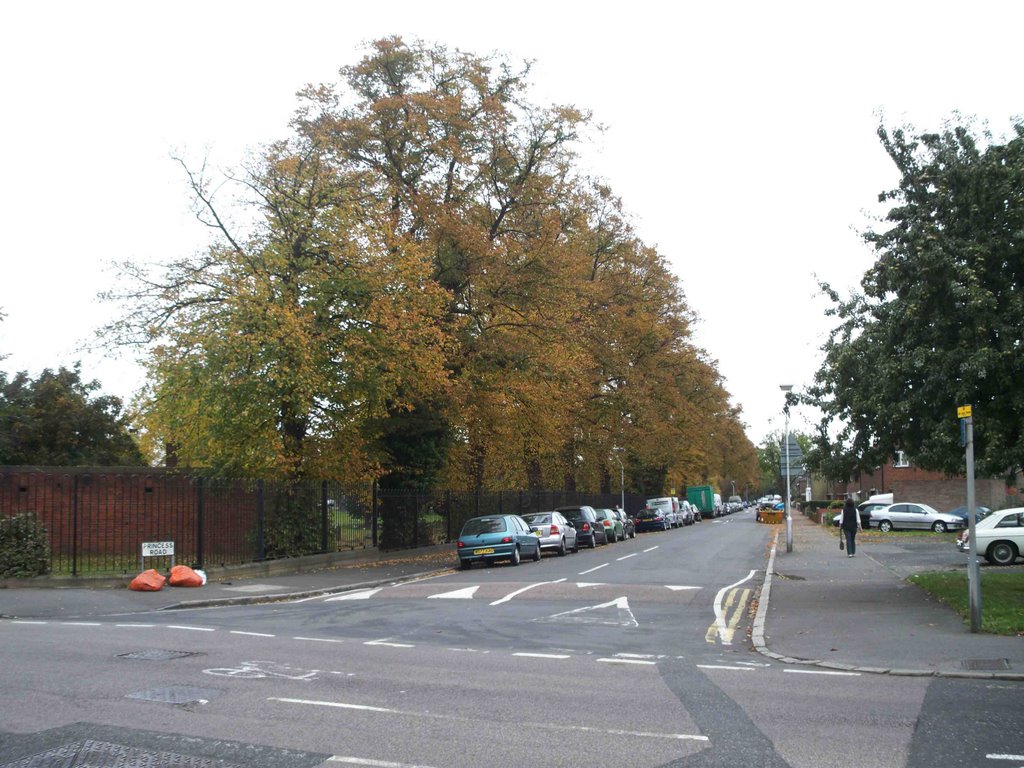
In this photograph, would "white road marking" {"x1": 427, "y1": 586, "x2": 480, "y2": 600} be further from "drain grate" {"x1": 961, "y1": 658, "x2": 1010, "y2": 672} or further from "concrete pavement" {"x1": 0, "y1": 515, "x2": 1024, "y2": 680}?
"drain grate" {"x1": 961, "y1": 658, "x2": 1010, "y2": 672}

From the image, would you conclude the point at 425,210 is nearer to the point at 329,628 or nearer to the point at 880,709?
the point at 329,628

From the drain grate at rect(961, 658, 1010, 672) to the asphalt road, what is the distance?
60cm

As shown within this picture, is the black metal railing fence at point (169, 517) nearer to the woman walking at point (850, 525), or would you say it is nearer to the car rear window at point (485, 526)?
the car rear window at point (485, 526)

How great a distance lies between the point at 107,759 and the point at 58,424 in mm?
37414

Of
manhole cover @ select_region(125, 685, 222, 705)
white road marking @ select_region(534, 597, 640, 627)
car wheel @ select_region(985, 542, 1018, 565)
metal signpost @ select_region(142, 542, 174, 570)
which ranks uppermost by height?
metal signpost @ select_region(142, 542, 174, 570)

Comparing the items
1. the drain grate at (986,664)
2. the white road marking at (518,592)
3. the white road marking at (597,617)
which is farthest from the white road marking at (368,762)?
the white road marking at (518,592)

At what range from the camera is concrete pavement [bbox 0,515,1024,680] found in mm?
10516

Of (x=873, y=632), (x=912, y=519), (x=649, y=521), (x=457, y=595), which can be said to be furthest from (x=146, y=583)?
(x=649, y=521)

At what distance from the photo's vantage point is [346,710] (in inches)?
296

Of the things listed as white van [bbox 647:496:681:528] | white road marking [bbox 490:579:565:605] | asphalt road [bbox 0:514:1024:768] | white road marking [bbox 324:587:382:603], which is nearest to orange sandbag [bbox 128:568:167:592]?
white road marking [bbox 324:587:382:603]

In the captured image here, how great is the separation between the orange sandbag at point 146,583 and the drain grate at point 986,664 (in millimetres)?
14472

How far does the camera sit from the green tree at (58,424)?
37.8 meters

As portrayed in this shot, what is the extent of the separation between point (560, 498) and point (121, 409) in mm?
22662

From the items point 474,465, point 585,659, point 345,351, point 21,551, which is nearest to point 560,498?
point 474,465
